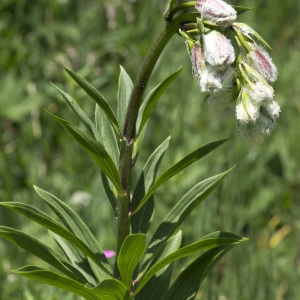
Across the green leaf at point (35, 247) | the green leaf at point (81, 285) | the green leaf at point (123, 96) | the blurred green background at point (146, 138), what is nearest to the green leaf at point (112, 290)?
the green leaf at point (81, 285)

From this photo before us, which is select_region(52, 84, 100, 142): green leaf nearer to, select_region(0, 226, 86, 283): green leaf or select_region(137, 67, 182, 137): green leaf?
select_region(137, 67, 182, 137): green leaf

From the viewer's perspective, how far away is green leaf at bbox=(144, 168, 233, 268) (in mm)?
1411

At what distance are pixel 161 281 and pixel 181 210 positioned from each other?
0.65 feet

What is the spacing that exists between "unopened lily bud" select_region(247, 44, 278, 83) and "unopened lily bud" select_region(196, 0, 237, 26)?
0.07 meters

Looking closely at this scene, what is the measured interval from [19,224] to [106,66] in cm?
108

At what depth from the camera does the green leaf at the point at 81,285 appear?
1297 mm

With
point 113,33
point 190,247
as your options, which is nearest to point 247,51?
point 190,247

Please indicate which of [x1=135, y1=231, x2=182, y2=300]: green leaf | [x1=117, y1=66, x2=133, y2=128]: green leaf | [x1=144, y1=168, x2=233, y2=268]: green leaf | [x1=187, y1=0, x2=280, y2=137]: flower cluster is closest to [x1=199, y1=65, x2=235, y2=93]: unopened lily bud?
[x1=187, y1=0, x2=280, y2=137]: flower cluster

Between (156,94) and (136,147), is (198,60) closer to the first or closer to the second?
(156,94)

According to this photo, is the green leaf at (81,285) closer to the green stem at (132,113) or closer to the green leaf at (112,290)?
the green leaf at (112,290)

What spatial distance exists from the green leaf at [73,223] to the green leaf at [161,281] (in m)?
0.11

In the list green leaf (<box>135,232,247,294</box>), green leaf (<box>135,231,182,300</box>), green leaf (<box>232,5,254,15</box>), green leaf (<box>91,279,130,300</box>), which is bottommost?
green leaf (<box>135,231,182,300</box>)

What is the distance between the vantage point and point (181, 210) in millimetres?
1481

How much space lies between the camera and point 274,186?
11.1 ft
